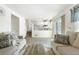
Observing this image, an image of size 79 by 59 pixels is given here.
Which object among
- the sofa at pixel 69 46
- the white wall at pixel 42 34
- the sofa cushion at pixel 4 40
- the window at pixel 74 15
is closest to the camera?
the sofa at pixel 69 46

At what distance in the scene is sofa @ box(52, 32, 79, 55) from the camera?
7.63 ft

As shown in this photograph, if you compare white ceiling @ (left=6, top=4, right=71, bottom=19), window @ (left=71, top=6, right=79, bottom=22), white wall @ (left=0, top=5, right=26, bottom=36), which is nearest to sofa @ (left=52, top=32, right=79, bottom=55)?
window @ (left=71, top=6, right=79, bottom=22)

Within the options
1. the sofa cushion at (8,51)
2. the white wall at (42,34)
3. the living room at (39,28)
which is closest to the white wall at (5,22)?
the living room at (39,28)

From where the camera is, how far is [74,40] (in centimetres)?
271

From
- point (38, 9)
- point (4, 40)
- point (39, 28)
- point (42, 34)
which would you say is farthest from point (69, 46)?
point (4, 40)

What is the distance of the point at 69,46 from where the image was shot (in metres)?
2.66

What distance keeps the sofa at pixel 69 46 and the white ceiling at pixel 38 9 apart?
665mm

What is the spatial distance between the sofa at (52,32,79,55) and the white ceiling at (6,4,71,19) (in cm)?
67

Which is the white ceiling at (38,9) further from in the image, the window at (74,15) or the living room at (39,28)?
the window at (74,15)

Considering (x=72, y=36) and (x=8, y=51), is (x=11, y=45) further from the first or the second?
(x=72, y=36)

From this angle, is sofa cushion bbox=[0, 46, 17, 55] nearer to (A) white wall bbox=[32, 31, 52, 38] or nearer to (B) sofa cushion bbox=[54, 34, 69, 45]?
(A) white wall bbox=[32, 31, 52, 38]

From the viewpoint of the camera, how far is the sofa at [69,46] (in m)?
2.33
